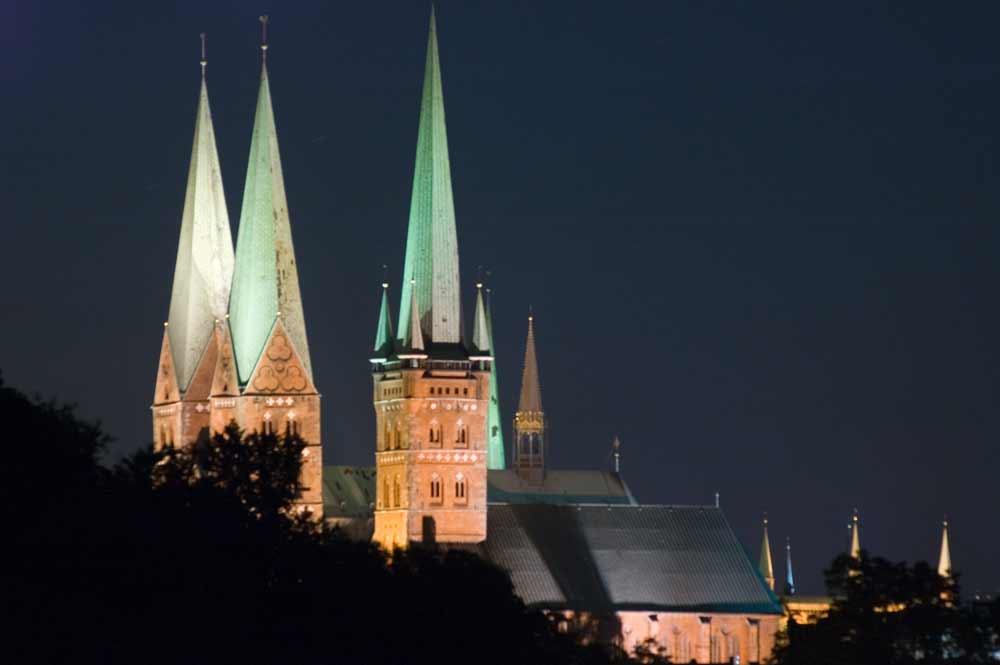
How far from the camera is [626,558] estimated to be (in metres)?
129

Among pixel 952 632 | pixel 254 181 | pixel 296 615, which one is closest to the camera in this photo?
pixel 296 615

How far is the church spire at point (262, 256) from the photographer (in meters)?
120

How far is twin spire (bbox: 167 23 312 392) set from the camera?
120125mm

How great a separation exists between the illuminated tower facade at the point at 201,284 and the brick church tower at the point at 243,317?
32 millimetres

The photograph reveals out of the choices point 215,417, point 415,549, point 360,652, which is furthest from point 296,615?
point 215,417

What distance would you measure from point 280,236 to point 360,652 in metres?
51.2

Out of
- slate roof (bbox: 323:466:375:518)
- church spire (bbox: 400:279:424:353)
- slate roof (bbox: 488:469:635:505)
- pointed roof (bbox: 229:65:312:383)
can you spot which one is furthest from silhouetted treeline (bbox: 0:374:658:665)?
slate roof (bbox: 488:469:635:505)

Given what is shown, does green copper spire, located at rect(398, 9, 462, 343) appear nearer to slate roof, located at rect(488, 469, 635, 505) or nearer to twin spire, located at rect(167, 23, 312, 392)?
twin spire, located at rect(167, 23, 312, 392)

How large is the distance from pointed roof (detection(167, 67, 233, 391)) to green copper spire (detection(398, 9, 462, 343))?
6587 mm

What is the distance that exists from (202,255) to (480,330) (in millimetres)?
10397

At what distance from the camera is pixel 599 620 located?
126 m

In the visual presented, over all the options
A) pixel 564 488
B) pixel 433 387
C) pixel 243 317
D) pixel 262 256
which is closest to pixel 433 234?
pixel 433 387

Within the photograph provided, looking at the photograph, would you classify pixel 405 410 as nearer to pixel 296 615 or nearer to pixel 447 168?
pixel 447 168

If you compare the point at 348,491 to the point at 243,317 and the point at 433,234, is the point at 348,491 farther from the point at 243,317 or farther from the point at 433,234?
the point at 243,317
